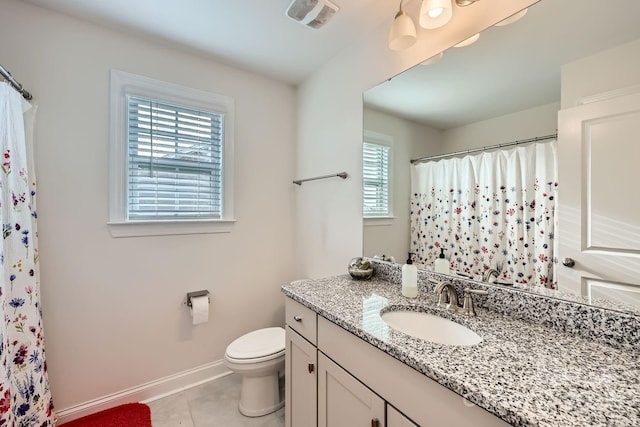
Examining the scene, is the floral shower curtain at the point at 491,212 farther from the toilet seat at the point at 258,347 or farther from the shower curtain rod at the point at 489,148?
the toilet seat at the point at 258,347

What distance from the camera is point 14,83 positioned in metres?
1.33

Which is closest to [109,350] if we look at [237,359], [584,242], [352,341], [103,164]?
[237,359]

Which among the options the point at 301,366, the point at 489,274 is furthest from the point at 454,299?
the point at 301,366

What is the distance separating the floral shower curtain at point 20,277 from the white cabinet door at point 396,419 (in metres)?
1.63

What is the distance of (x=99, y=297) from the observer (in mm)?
1724

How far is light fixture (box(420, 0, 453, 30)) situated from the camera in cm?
117

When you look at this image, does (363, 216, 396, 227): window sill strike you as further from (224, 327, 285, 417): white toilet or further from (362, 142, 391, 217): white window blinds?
(224, 327, 285, 417): white toilet

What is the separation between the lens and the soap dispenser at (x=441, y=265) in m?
1.38

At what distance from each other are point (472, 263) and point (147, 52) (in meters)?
2.38

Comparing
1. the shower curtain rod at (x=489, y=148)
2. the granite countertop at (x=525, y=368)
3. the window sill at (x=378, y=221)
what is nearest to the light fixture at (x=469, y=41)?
the shower curtain rod at (x=489, y=148)

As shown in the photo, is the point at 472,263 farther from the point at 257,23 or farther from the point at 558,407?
the point at 257,23

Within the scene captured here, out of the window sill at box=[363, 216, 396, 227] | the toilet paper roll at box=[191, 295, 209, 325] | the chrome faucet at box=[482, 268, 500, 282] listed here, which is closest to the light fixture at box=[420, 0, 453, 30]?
the window sill at box=[363, 216, 396, 227]

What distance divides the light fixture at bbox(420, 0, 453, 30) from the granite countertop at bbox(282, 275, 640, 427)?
49.9 inches

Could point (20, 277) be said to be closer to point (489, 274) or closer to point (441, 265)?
point (441, 265)
